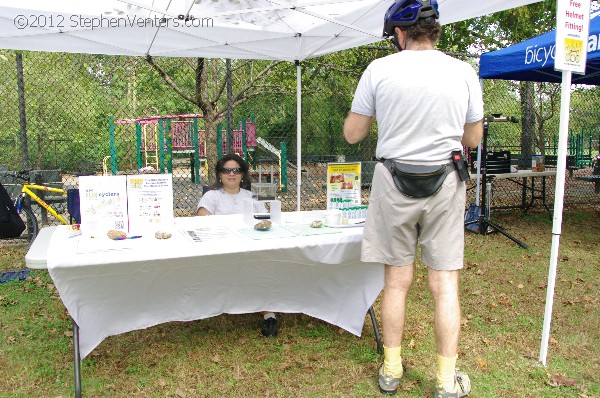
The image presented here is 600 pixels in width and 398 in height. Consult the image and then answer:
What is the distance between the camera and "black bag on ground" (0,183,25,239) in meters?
4.33

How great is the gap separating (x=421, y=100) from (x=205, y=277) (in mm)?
1455

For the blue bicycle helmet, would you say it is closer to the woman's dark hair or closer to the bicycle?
the woman's dark hair

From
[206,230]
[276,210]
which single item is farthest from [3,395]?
[276,210]

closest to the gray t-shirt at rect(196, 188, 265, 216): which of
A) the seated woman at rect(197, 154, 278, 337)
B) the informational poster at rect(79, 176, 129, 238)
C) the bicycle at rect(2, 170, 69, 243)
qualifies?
the seated woman at rect(197, 154, 278, 337)

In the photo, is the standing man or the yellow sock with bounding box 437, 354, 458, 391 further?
the yellow sock with bounding box 437, 354, 458, 391

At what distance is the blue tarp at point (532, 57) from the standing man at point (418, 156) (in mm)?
2920

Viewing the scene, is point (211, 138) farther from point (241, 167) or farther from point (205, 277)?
point (205, 277)

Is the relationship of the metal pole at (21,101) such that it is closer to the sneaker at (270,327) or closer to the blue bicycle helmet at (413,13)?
the sneaker at (270,327)

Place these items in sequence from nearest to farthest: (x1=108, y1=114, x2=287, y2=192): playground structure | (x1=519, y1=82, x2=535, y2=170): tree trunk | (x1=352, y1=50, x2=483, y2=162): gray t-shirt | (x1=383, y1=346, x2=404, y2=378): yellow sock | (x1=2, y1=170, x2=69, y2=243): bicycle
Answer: (x1=352, y1=50, x2=483, y2=162): gray t-shirt, (x1=383, y1=346, x2=404, y2=378): yellow sock, (x1=2, y1=170, x2=69, y2=243): bicycle, (x1=519, y1=82, x2=535, y2=170): tree trunk, (x1=108, y1=114, x2=287, y2=192): playground structure

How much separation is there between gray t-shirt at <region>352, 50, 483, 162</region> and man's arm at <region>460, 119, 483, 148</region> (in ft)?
0.28

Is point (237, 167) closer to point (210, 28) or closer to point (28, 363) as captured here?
point (210, 28)

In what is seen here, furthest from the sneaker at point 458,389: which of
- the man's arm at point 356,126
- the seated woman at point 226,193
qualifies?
the seated woman at point 226,193

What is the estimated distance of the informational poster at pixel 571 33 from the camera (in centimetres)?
258

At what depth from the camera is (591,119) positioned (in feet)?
52.1
